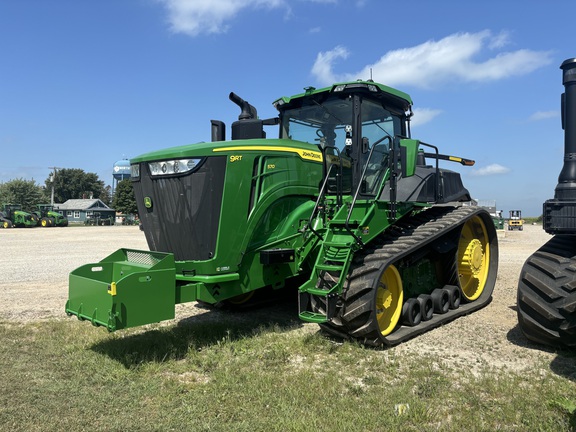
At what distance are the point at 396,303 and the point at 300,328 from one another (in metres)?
1.35

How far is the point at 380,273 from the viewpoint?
541cm

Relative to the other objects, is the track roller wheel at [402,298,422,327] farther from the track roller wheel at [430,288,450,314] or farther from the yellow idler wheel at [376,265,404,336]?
the track roller wheel at [430,288,450,314]

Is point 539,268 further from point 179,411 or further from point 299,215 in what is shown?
point 179,411

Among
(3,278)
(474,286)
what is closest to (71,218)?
(3,278)

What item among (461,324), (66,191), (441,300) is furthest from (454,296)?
(66,191)

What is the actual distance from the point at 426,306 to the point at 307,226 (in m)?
2.07

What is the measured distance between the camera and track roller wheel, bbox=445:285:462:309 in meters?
7.09

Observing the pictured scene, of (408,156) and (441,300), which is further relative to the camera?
(441,300)

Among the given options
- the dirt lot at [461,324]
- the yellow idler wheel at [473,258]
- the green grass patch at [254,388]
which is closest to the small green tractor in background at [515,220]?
the dirt lot at [461,324]

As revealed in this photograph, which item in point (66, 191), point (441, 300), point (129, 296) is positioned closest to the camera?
point (129, 296)

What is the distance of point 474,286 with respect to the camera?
8141 millimetres

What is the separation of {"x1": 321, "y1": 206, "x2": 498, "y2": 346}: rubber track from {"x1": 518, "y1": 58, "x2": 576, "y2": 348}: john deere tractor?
1.36m

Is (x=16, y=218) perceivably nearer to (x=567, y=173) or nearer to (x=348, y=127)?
(x=348, y=127)

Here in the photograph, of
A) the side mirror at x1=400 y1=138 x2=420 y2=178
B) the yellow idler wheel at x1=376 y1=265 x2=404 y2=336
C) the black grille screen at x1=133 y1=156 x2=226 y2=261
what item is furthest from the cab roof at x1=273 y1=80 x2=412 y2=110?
the yellow idler wheel at x1=376 y1=265 x2=404 y2=336
